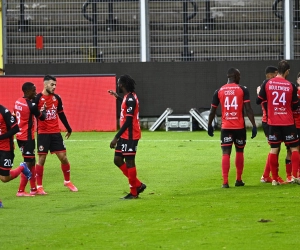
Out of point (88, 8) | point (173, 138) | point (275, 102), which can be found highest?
point (88, 8)

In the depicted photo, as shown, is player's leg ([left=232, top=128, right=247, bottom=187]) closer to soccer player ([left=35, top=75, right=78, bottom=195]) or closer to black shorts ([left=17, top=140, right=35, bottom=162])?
soccer player ([left=35, top=75, right=78, bottom=195])

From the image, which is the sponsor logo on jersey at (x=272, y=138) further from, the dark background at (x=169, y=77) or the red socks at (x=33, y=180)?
the dark background at (x=169, y=77)

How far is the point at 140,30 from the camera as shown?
32.1 metres

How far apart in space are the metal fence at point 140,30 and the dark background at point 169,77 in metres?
0.57

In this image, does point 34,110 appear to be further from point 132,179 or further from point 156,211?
point 156,211

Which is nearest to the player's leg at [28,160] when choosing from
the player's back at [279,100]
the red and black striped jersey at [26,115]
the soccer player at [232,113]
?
the red and black striped jersey at [26,115]

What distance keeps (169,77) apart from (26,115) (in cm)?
1732

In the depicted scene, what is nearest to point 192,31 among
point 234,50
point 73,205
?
point 234,50

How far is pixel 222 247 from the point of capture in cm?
957

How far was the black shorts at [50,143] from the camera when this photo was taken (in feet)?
49.8

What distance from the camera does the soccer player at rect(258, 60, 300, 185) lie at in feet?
49.3

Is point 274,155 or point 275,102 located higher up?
point 275,102

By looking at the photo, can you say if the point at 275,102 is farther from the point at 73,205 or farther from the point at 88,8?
the point at 88,8

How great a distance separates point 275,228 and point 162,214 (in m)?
1.96
